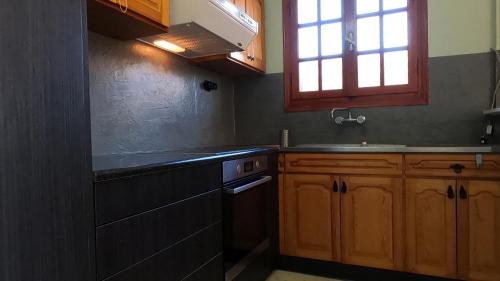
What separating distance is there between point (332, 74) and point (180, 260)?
6.68ft

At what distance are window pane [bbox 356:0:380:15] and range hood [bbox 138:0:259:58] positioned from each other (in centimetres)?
104

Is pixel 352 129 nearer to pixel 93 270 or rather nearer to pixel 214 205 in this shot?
pixel 214 205

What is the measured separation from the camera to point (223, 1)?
1.77 meters

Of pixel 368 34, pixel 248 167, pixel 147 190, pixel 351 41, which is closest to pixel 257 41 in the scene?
pixel 351 41

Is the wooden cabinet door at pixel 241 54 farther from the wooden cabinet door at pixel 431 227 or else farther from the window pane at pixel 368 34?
the wooden cabinet door at pixel 431 227

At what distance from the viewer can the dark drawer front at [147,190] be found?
0.93 meters

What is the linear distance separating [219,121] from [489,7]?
216 cm

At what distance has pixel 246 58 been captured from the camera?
2523 millimetres

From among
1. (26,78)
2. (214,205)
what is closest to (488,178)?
(214,205)

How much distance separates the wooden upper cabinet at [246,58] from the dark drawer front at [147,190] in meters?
1.08

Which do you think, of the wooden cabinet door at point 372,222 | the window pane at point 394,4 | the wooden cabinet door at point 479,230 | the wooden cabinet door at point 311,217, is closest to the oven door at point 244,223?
the wooden cabinet door at point 311,217

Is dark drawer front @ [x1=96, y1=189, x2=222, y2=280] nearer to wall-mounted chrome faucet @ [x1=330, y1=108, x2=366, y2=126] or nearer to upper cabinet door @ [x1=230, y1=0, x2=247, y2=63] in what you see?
upper cabinet door @ [x1=230, y1=0, x2=247, y2=63]

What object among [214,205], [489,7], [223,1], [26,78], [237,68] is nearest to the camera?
[26,78]

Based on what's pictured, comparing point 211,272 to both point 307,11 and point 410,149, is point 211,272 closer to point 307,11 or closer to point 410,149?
point 410,149
